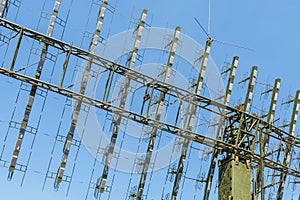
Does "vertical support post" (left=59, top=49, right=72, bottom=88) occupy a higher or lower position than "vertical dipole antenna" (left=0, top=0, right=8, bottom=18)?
lower

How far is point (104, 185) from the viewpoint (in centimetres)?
2592

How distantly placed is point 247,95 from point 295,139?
4.43m

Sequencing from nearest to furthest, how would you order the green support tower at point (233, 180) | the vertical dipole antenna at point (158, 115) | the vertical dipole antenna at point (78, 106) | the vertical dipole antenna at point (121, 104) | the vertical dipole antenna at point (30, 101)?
the vertical dipole antenna at point (30, 101) → the vertical dipole antenna at point (78, 106) → the vertical dipole antenna at point (121, 104) → the vertical dipole antenna at point (158, 115) → the green support tower at point (233, 180)

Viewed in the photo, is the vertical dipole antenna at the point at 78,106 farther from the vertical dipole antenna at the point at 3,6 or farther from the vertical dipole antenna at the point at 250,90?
the vertical dipole antenna at the point at 250,90

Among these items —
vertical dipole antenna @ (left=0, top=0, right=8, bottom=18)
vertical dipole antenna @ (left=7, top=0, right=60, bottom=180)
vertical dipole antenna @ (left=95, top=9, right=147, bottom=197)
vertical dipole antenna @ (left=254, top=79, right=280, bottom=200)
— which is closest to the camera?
vertical dipole antenna @ (left=7, top=0, right=60, bottom=180)

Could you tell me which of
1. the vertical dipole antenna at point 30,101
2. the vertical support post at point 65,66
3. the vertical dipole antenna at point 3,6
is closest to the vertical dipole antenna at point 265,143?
the vertical support post at point 65,66

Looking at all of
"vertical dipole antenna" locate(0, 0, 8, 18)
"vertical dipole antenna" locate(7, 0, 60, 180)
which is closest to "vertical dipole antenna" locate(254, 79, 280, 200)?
"vertical dipole antenna" locate(7, 0, 60, 180)

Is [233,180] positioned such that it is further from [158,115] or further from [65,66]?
[65,66]

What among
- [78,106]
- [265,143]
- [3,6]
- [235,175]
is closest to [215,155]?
[235,175]

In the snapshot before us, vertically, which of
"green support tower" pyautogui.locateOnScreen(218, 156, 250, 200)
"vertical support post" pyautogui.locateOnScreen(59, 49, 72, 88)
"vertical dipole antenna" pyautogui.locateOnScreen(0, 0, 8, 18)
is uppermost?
"vertical dipole antenna" pyautogui.locateOnScreen(0, 0, 8, 18)

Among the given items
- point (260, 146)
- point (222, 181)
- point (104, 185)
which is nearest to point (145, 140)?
point (104, 185)

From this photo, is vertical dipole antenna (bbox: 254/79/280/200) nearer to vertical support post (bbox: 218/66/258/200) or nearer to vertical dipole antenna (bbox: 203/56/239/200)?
vertical support post (bbox: 218/66/258/200)

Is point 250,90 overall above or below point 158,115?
above

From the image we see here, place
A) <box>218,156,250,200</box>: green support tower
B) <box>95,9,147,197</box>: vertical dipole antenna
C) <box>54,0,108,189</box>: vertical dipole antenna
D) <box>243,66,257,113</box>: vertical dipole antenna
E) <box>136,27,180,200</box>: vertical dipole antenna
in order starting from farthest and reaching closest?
<box>243,66,257,113</box>: vertical dipole antenna
<box>218,156,250,200</box>: green support tower
<box>136,27,180,200</box>: vertical dipole antenna
<box>95,9,147,197</box>: vertical dipole antenna
<box>54,0,108,189</box>: vertical dipole antenna
